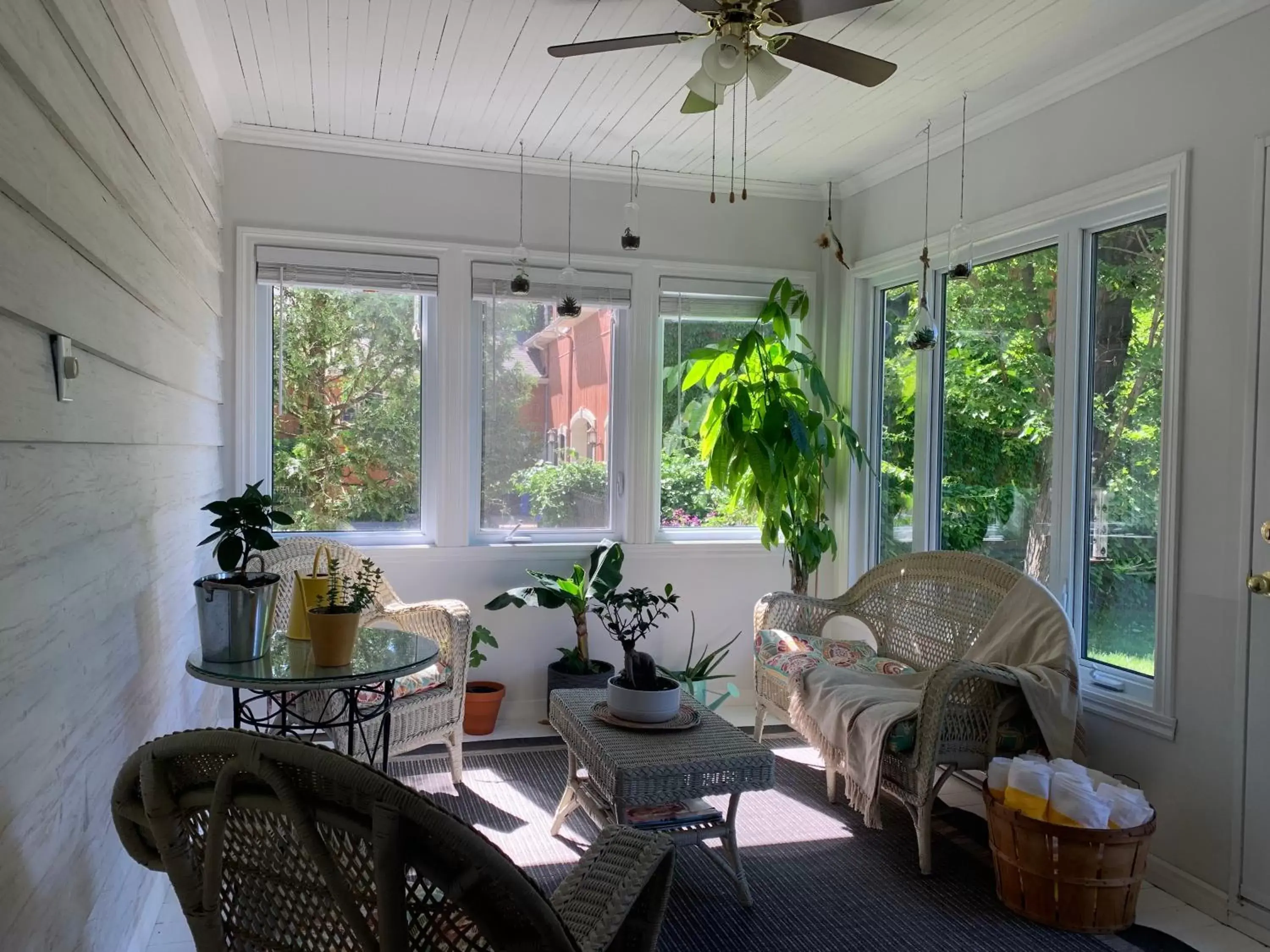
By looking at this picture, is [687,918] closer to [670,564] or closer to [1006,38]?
[670,564]

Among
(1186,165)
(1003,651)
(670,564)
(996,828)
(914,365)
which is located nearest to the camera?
(996,828)

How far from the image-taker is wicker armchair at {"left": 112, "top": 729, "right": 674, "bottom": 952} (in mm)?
1111

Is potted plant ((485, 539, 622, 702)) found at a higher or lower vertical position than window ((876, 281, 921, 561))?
lower

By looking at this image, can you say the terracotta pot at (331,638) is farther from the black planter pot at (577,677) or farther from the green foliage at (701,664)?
the green foliage at (701,664)

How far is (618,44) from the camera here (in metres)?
2.42

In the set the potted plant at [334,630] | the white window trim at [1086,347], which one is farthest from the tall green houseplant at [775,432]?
the potted plant at [334,630]

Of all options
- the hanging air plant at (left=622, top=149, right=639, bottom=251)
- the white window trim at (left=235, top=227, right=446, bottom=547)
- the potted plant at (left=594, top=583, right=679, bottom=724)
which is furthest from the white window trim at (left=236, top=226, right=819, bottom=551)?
the potted plant at (left=594, top=583, right=679, bottom=724)

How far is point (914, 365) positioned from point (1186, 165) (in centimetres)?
151

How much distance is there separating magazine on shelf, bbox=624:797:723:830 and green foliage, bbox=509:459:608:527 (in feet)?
6.44

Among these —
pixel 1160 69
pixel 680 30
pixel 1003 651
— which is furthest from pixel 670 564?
pixel 1160 69

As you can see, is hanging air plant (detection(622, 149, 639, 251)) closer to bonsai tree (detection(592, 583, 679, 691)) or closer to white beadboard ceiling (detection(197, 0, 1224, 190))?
white beadboard ceiling (detection(197, 0, 1224, 190))

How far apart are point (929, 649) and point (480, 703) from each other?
1815 millimetres

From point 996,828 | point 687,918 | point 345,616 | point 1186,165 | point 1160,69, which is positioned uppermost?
point 1160,69

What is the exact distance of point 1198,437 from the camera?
8.90ft
